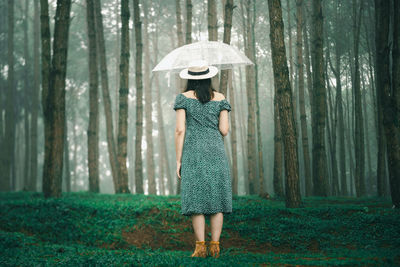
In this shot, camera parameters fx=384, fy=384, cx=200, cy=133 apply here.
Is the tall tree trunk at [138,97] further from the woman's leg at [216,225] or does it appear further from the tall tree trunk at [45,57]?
the woman's leg at [216,225]

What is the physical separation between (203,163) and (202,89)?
899 millimetres

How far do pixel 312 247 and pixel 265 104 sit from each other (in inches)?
1053

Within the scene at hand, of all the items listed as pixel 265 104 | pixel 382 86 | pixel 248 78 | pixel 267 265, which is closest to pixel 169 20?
pixel 248 78

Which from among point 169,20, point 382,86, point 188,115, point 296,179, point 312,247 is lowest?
point 312,247

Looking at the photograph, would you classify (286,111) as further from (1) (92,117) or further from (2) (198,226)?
(1) (92,117)

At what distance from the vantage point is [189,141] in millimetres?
4621

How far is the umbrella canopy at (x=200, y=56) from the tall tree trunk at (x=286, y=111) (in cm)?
236

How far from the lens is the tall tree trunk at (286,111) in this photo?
7.96 meters

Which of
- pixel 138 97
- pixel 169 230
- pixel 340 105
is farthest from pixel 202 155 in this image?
pixel 340 105

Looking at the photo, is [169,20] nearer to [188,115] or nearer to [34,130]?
[34,130]

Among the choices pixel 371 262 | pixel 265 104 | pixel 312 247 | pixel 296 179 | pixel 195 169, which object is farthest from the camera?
pixel 265 104

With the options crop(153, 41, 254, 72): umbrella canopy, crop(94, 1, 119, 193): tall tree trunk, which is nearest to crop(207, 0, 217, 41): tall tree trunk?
crop(94, 1, 119, 193): tall tree trunk

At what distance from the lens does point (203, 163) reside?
4.55 m

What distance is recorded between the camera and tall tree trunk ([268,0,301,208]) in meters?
7.96
